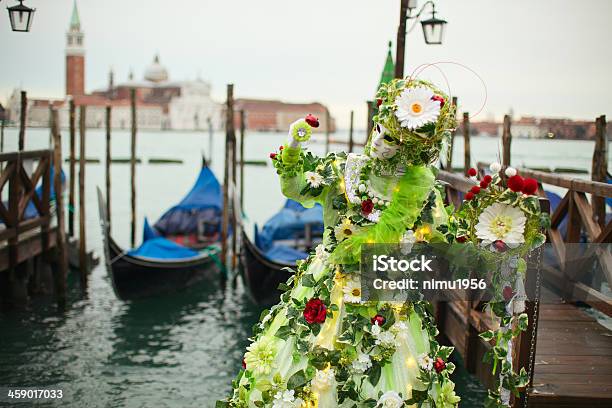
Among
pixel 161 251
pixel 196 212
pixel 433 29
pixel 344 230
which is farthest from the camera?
pixel 196 212

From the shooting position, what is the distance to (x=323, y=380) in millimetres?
2350

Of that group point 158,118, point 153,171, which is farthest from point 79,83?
point 153,171

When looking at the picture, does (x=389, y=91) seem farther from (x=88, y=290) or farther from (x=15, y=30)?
(x=88, y=290)

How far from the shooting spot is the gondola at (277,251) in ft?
24.6

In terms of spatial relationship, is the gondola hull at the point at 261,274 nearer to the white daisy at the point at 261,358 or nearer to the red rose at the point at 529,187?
the white daisy at the point at 261,358

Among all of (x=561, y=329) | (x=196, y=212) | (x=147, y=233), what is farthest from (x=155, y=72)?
(x=561, y=329)

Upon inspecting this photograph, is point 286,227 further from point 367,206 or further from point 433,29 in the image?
point 367,206

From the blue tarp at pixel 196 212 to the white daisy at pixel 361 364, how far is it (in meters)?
7.36

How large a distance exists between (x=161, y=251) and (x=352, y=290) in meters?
5.91

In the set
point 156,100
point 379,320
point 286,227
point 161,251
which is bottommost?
point 161,251

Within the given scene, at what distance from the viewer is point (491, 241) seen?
2.26 meters

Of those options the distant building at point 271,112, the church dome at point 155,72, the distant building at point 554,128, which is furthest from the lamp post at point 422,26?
the church dome at point 155,72

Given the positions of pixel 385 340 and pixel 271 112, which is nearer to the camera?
pixel 385 340

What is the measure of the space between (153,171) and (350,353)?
3533 cm
